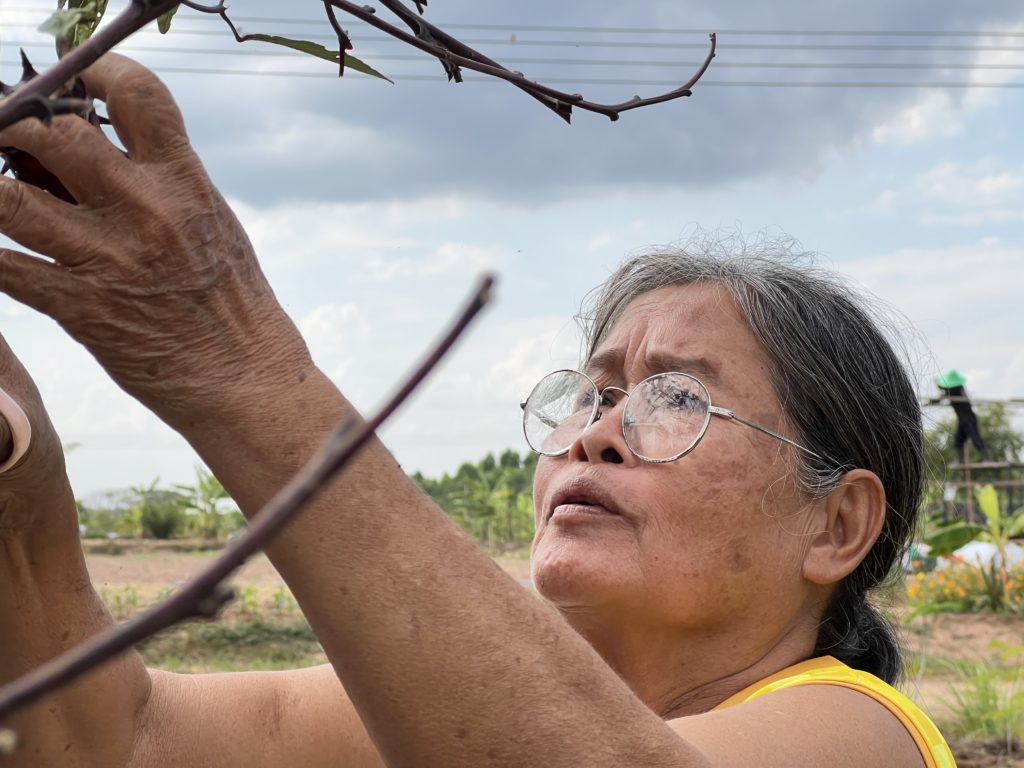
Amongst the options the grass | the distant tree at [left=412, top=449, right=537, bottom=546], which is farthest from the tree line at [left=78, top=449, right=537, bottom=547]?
the grass

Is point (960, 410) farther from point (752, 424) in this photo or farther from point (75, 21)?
point (75, 21)

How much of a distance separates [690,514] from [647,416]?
20 cm

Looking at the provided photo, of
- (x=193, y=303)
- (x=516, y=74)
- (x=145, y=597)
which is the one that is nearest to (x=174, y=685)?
(x=193, y=303)

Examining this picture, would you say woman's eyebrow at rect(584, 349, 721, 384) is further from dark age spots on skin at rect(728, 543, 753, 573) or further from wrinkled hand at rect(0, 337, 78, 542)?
wrinkled hand at rect(0, 337, 78, 542)

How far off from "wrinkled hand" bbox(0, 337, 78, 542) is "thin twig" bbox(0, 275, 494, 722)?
103cm

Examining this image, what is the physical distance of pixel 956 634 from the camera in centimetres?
909

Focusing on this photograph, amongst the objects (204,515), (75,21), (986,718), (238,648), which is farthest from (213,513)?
(75,21)

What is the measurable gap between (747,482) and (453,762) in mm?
923

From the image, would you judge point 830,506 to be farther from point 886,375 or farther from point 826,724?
point 826,724

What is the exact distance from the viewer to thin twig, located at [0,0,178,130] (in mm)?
488

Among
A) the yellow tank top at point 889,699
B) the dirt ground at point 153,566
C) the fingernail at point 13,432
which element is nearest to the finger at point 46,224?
the fingernail at point 13,432

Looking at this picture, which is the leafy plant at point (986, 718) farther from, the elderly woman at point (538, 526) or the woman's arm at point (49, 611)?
the woman's arm at point (49, 611)

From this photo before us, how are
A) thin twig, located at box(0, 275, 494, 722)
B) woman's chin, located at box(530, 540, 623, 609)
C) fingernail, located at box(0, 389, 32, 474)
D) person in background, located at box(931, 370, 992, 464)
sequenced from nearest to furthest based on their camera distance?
1. thin twig, located at box(0, 275, 494, 722)
2. fingernail, located at box(0, 389, 32, 474)
3. woman's chin, located at box(530, 540, 623, 609)
4. person in background, located at box(931, 370, 992, 464)

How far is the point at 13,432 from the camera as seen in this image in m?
1.25
